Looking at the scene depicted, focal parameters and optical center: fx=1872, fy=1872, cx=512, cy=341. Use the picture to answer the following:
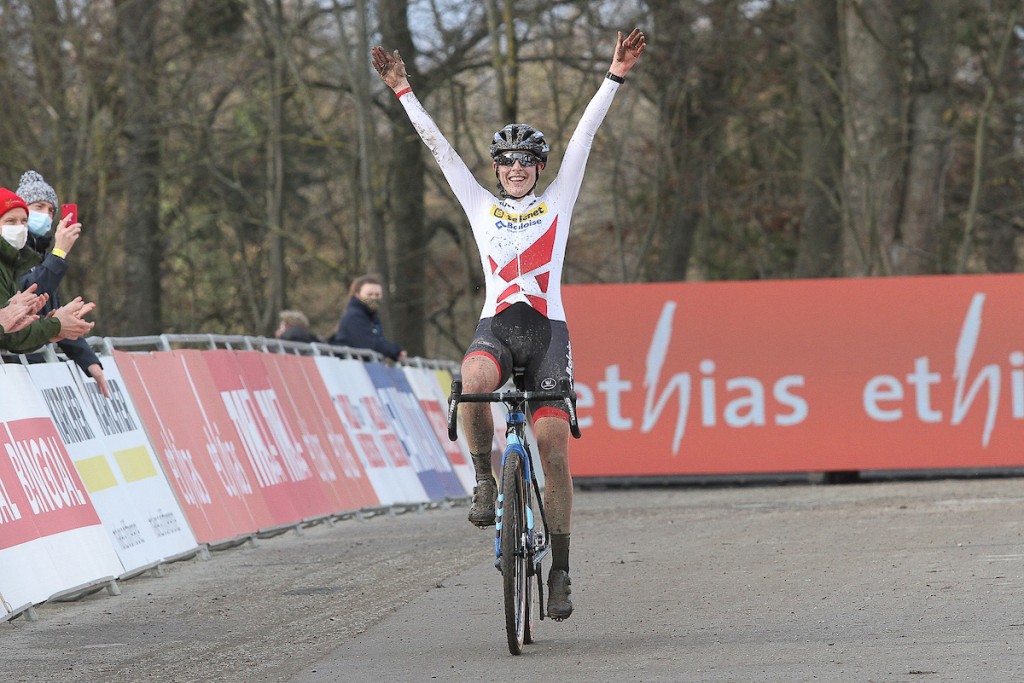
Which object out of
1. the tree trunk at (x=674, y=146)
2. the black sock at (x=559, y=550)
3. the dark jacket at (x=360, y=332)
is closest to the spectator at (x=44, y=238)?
the black sock at (x=559, y=550)

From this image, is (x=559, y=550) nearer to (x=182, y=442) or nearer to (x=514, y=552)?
(x=514, y=552)

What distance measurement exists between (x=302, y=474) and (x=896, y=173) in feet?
48.8

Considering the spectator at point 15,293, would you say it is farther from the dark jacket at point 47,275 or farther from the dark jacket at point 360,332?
the dark jacket at point 360,332

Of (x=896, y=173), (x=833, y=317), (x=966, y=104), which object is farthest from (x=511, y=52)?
(x=966, y=104)

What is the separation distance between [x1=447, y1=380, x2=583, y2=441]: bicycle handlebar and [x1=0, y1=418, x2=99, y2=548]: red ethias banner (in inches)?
106

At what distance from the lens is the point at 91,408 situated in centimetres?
1120

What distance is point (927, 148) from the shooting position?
89.2ft

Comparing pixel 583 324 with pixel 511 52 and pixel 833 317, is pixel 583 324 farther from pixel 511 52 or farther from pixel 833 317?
pixel 511 52

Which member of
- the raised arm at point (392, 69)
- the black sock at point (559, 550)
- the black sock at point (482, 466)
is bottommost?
the black sock at point (559, 550)

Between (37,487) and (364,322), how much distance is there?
8.15 metres

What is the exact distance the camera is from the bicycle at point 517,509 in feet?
24.6

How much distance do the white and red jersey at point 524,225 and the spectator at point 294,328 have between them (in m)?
9.26

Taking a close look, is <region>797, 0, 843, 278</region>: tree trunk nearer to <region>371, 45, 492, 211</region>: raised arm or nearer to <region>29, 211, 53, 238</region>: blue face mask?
<region>29, 211, 53, 238</region>: blue face mask

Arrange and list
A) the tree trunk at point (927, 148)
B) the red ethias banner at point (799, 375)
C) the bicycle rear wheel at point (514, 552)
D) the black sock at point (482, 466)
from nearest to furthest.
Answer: the bicycle rear wheel at point (514, 552) < the black sock at point (482, 466) < the red ethias banner at point (799, 375) < the tree trunk at point (927, 148)
